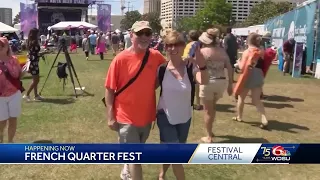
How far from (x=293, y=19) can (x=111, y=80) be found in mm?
16866

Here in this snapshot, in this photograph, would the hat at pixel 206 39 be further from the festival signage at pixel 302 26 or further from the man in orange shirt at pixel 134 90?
the festival signage at pixel 302 26

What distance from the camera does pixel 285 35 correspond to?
2038cm

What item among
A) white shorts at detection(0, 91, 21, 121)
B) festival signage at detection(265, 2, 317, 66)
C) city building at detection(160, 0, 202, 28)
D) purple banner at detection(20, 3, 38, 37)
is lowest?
white shorts at detection(0, 91, 21, 121)

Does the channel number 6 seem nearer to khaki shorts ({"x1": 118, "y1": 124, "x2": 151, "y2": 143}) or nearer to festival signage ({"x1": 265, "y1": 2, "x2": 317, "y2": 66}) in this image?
khaki shorts ({"x1": 118, "y1": 124, "x2": 151, "y2": 143})

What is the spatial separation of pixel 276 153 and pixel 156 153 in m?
0.97

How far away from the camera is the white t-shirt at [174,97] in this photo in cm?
374

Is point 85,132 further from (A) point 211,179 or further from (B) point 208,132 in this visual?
(A) point 211,179

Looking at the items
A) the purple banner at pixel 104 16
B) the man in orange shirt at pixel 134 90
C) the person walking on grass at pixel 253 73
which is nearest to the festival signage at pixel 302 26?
the person walking on grass at pixel 253 73

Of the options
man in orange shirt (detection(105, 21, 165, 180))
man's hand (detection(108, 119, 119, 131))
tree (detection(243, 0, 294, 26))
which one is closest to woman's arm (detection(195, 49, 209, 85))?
man in orange shirt (detection(105, 21, 165, 180))

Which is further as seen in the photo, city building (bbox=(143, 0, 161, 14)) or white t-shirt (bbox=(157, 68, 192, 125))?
city building (bbox=(143, 0, 161, 14))

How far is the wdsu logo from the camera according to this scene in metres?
3.17

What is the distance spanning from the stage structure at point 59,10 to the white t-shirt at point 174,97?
264 feet

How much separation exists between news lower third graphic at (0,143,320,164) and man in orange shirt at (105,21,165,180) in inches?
20.7

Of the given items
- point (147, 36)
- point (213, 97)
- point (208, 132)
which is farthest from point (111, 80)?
point (208, 132)
